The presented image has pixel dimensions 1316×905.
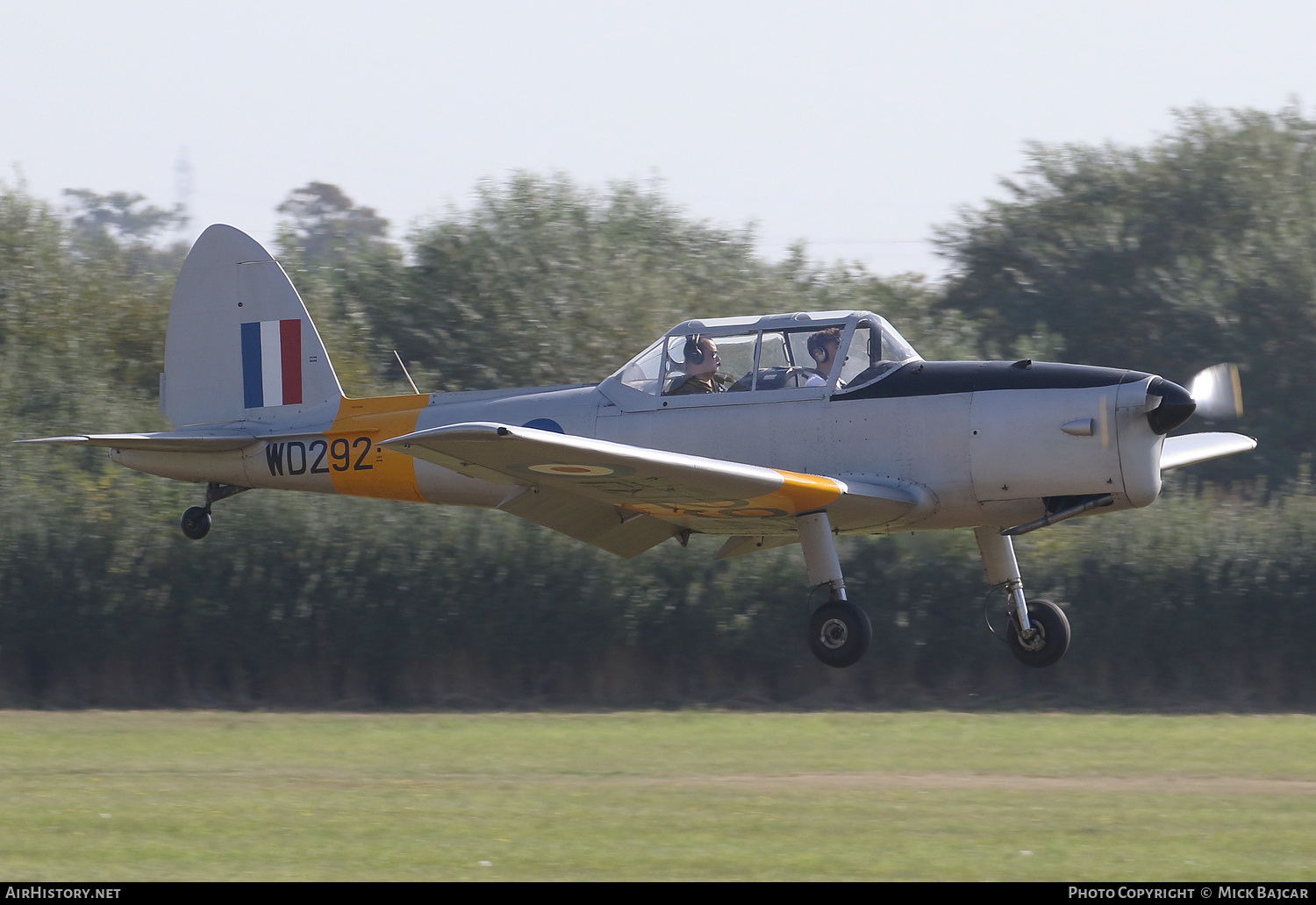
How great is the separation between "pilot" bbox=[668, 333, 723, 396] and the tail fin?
3.06 m

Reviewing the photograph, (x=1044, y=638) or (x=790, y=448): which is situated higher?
(x=790, y=448)

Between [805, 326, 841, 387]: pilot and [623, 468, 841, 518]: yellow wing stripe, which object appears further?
[805, 326, 841, 387]: pilot

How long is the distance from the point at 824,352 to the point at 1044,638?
8.41ft

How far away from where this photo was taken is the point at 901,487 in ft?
32.7

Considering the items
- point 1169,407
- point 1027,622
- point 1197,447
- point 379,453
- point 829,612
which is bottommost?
point 1027,622

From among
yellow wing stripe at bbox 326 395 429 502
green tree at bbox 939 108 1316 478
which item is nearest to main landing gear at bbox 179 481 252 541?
yellow wing stripe at bbox 326 395 429 502

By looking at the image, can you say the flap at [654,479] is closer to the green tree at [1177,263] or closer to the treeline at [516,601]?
the treeline at [516,601]

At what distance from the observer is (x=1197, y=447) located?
1148 cm

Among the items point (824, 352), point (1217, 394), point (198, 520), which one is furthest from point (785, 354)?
point (198, 520)

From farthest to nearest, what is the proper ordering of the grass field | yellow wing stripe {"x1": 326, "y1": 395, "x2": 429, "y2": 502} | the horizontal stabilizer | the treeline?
the treeline, the horizontal stabilizer, yellow wing stripe {"x1": 326, "y1": 395, "x2": 429, "y2": 502}, the grass field

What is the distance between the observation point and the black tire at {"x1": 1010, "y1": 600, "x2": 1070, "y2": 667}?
10648 mm

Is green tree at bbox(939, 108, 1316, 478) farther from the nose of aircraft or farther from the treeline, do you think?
the nose of aircraft

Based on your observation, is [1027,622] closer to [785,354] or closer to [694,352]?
[785,354]

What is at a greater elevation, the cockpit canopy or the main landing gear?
the cockpit canopy
